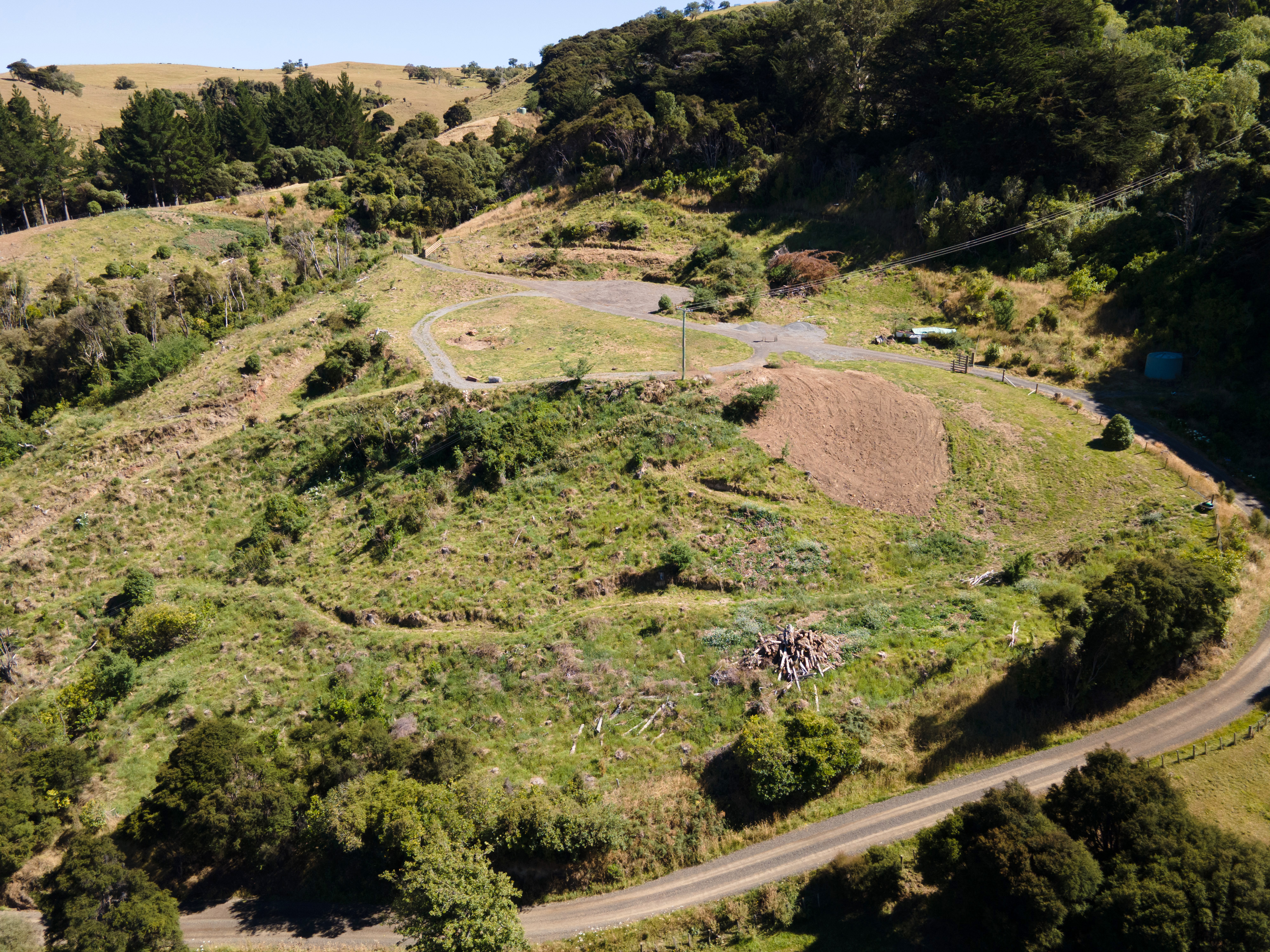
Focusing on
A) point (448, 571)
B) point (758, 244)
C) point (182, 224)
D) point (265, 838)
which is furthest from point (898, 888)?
point (182, 224)

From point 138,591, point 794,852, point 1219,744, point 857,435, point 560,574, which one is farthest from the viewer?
point 857,435

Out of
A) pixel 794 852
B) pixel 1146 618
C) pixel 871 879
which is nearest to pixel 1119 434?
pixel 1146 618

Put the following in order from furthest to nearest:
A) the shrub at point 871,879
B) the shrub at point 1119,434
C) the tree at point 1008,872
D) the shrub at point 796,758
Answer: the shrub at point 1119,434, the shrub at point 796,758, the shrub at point 871,879, the tree at point 1008,872

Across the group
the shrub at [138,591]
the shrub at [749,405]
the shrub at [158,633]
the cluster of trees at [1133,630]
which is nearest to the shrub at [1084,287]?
the shrub at [749,405]

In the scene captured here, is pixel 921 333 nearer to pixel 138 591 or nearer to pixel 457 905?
pixel 457 905

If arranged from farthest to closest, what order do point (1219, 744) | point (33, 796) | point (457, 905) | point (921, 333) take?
point (921, 333), point (33, 796), point (1219, 744), point (457, 905)

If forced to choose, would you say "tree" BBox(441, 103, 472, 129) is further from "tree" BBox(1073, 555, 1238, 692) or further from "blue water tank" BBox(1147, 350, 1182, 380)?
"tree" BBox(1073, 555, 1238, 692)

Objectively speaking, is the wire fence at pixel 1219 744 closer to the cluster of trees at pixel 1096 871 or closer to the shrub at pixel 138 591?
the cluster of trees at pixel 1096 871
